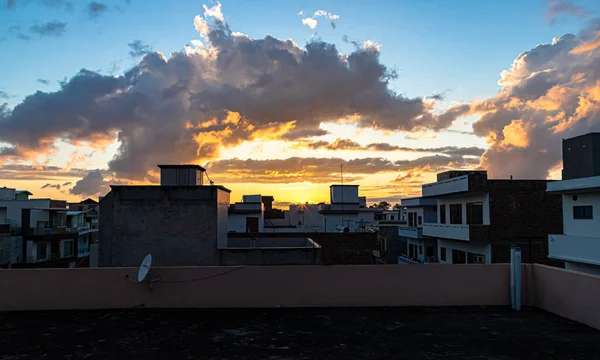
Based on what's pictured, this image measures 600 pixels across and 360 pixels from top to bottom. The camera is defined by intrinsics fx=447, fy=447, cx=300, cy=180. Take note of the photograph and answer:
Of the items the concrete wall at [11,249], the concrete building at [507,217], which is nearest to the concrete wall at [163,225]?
the concrete building at [507,217]

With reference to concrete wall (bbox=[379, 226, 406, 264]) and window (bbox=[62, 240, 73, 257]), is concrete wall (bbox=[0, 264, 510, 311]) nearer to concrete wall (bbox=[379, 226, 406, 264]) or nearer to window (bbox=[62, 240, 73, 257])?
concrete wall (bbox=[379, 226, 406, 264])

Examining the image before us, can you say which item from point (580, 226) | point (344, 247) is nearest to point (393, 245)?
point (344, 247)

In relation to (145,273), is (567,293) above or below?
below

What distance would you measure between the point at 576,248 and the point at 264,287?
17847 millimetres

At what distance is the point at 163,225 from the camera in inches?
777

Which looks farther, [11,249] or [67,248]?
[67,248]

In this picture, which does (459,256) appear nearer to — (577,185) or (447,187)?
(447,187)

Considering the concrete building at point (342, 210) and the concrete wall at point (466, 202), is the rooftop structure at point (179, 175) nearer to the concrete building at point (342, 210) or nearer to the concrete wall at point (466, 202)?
the concrete wall at point (466, 202)

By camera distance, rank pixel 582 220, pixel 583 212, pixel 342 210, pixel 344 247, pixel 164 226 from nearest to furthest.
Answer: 1. pixel 164 226
2. pixel 583 212
3. pixel 582 220
4. pixel 344 247
5. pixel 342 210

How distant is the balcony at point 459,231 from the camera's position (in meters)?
29.2

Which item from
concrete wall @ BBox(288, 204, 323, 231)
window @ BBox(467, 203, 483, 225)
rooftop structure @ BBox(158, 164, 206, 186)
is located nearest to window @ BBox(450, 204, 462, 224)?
window @ BBox(467, 203, 483, 225)

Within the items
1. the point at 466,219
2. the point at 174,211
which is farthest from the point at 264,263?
the point at 466,219

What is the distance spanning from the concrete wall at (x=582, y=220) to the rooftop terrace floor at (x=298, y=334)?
13.3 m

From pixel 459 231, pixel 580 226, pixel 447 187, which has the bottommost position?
pixel 459 231
